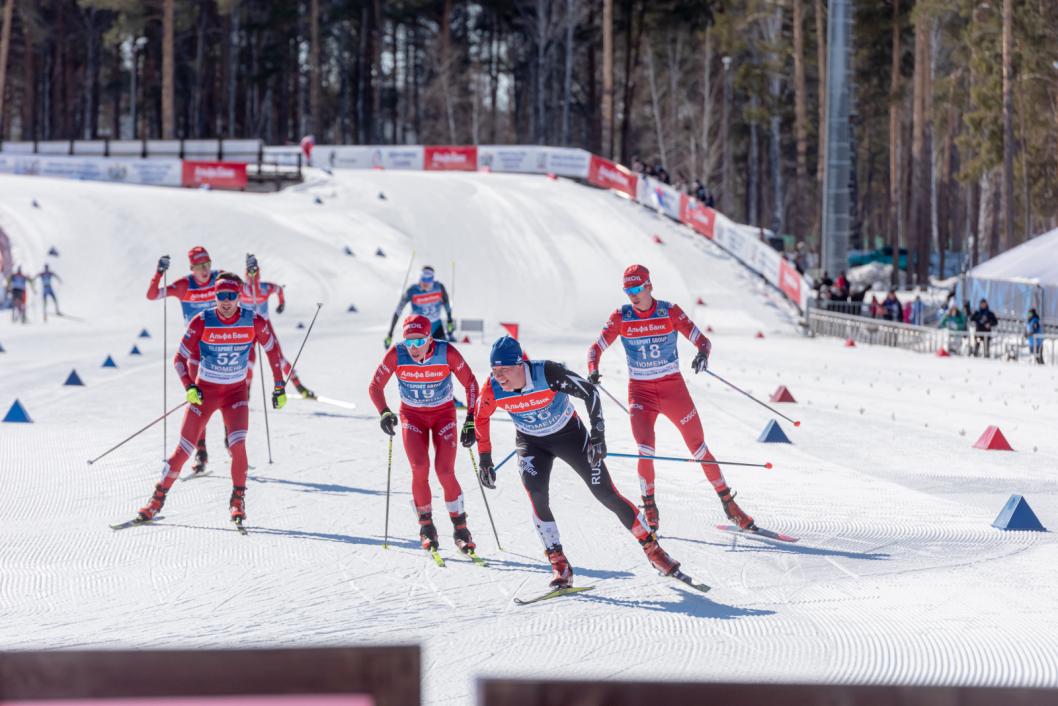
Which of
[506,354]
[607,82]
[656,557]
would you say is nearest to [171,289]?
[506,354]

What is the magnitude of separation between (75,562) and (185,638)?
2318mm

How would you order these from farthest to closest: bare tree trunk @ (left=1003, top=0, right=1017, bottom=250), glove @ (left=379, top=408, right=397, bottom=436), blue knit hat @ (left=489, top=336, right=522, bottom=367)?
bare tree trunk @ (left=1003, top=0, right=1017, bottom=250)
glove @ (left=379, top=408, right=397, bottom=436)
blue knit hat @ (left=489, top=336, right=522, bottom=367)

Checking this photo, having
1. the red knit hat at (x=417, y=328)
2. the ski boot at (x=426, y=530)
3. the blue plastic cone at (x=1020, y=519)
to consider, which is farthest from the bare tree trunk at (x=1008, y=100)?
the ski boot at (x=426, y=530)

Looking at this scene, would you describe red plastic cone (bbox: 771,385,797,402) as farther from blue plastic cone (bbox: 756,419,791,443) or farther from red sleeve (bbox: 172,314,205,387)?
red sleeve (bbox: 172,314,205,387)

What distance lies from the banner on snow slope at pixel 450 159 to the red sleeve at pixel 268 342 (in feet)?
130

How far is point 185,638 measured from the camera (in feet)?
22.5

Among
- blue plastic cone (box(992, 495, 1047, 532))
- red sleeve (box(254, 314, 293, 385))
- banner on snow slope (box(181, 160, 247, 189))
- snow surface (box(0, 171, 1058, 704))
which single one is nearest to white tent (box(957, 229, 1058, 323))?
snow surface (box(0, 171, 1058, 704))

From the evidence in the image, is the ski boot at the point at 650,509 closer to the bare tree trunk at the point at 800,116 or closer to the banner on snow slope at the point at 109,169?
the bare tree trunk at the point at 800,116

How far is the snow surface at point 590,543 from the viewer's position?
268 inches

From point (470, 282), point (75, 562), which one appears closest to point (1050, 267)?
point (470, 282)

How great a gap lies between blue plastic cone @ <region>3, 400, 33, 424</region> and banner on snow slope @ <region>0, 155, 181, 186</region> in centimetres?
3331

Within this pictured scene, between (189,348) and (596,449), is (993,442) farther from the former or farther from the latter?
(189,348)

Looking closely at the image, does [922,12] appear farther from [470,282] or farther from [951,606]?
[951,606]

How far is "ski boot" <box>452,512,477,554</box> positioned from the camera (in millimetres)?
8891
